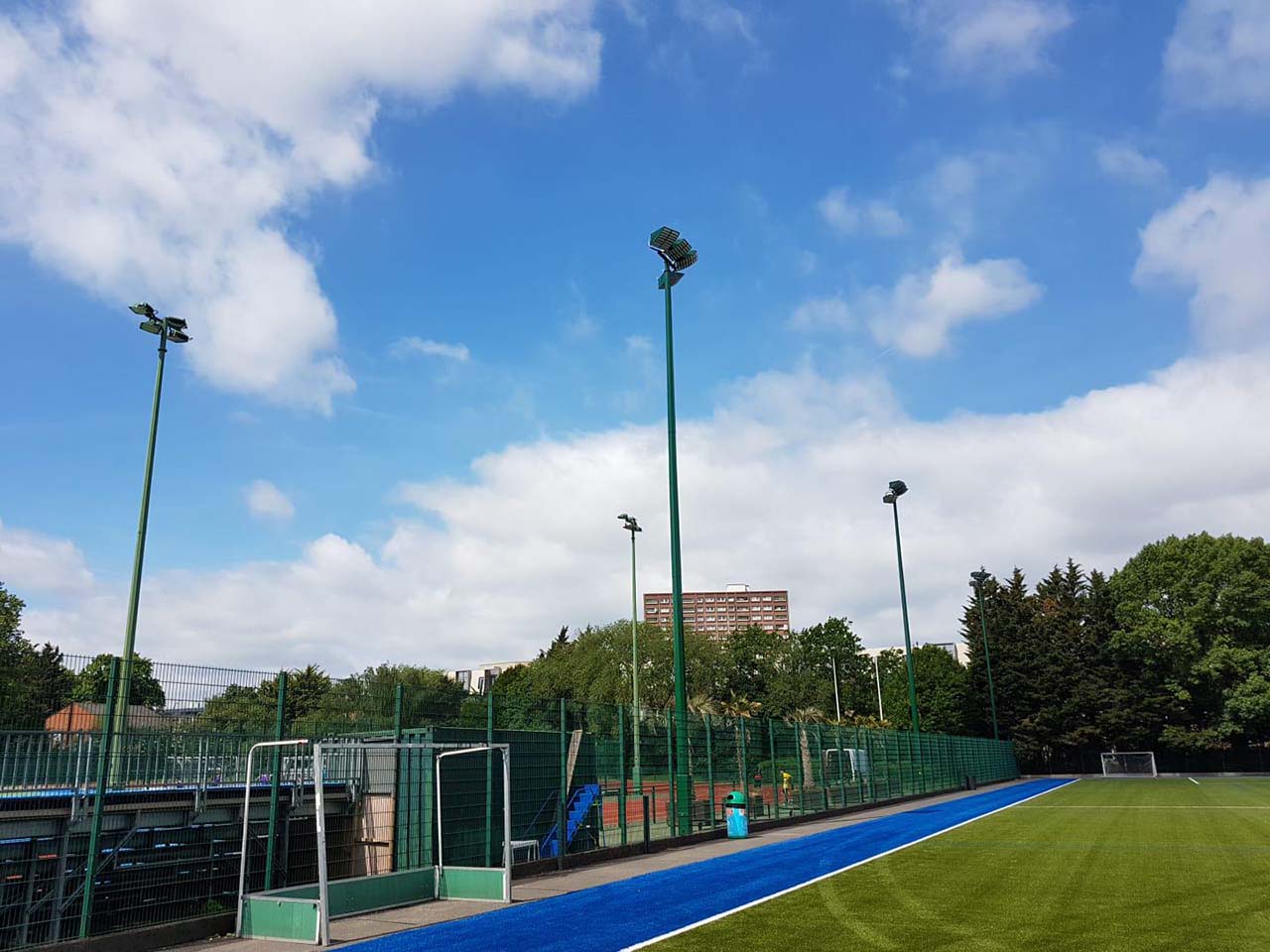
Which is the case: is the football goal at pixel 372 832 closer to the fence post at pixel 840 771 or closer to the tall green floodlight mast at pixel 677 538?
the tall green floodlight mast at pixel 677 538

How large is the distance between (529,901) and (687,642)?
63010 millimetres

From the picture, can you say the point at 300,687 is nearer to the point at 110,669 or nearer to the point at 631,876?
the point at 110,669

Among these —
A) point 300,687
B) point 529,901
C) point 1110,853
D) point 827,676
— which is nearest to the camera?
point 529,901

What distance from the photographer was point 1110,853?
55.0ft

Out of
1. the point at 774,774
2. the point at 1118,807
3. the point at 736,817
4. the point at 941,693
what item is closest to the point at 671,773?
the point at 736,817

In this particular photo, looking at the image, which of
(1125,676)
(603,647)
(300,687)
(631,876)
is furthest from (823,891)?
(1125,676)

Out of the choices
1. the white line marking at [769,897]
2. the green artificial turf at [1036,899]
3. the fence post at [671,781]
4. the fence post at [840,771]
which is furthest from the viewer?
the fence post at [840,771]

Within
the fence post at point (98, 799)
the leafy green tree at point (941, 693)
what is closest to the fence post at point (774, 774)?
the fence post at point (98, 799)

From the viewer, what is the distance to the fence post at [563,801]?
16.0 meters

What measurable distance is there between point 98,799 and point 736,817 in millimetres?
15513

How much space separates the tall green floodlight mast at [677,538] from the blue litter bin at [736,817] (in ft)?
5.32

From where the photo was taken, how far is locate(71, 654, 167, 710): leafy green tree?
888cm

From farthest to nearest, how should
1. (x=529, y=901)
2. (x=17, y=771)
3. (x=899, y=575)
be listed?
(x=899, y=575) → (x=529, y=901) → (x=17, y=771)

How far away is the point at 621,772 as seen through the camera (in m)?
18.1
